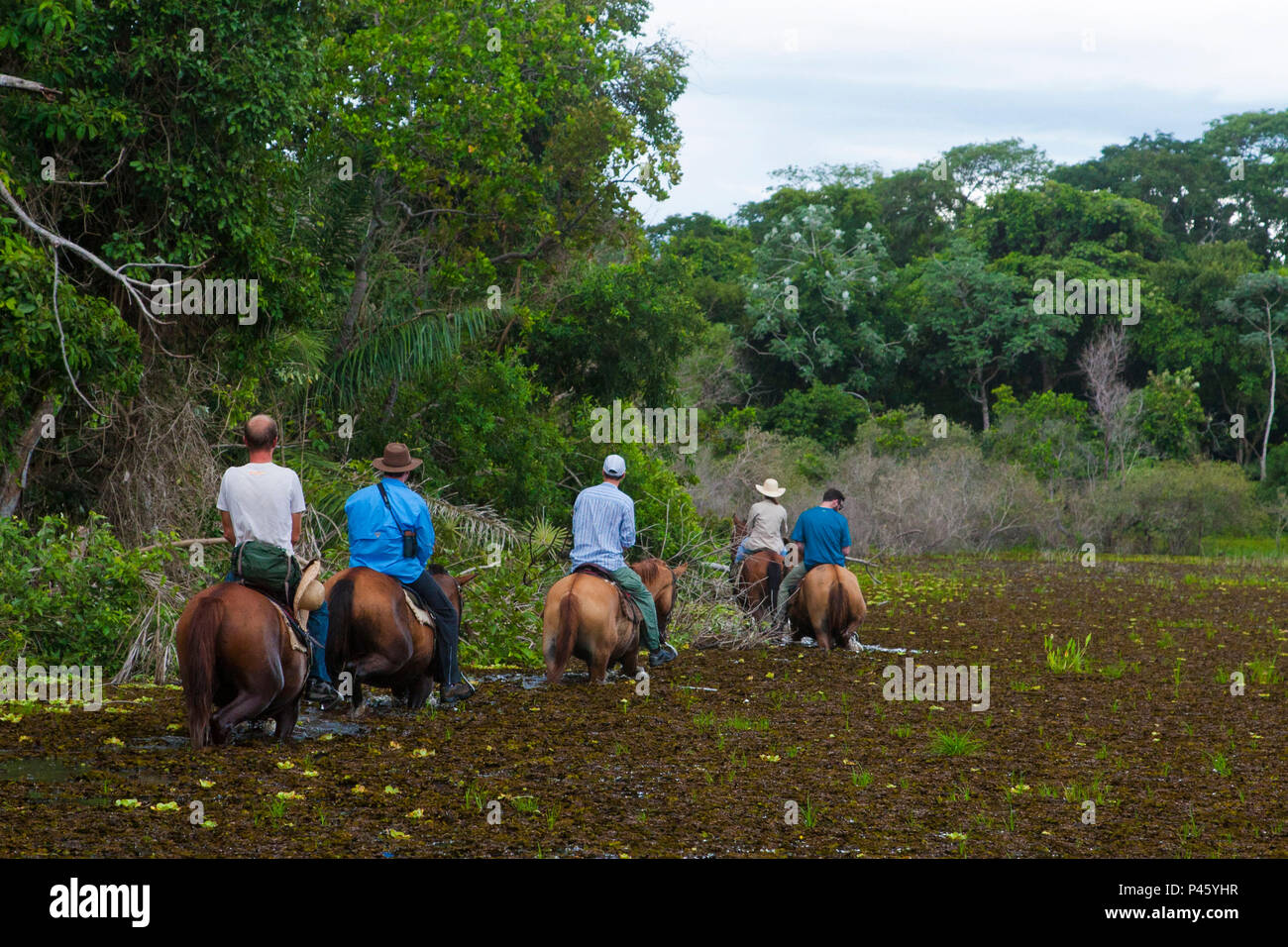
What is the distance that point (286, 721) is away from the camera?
872 cm

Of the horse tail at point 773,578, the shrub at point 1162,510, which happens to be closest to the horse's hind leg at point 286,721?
the horse tail at point 773,578

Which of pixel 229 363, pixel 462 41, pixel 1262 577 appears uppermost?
pixel 462 41

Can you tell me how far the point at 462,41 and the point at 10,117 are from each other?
9.28 meters

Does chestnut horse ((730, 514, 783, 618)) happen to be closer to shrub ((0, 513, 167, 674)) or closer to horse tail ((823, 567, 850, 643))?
horse tail ((823, 567, 850, 643))

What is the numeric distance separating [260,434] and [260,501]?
0.40m

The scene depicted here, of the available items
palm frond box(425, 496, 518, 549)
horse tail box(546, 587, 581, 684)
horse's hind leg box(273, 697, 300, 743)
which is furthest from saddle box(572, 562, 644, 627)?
palm frond box(425, 496, 518, 549)

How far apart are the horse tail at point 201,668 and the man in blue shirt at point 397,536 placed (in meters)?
1.70

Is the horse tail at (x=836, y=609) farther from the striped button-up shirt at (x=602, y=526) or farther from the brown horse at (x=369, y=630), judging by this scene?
the brown horse at (x=369, y=630)

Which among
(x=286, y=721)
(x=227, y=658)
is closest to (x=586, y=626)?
(x=286, y=721)

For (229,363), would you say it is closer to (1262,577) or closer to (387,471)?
(387,471)

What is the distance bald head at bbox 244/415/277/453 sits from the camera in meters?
8.33

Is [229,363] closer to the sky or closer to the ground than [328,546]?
closer to the sky

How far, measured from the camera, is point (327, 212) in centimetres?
2061

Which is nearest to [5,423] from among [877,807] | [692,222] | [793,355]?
[877,807]
